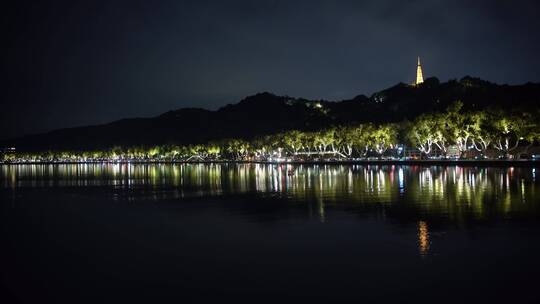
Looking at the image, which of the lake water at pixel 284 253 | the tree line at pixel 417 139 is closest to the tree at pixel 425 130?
the tree line at pixel 417 139

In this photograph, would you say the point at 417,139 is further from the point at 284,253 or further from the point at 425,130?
the point at 284,253

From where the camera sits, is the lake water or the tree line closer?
the lake water

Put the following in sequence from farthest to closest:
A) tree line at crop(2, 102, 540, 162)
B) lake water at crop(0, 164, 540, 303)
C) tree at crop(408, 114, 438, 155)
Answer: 1. tree at crop(408, 114, 438, 155)
2. tree line at crop(2, 102, 540, 162)
3. lake water at crop(0, 164, 540, 303)

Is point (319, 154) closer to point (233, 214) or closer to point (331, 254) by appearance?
point (233, 214)

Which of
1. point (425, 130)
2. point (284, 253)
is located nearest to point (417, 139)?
point (425, 130)

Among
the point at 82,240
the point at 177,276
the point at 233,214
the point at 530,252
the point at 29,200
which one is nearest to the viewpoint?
the point at 177,276

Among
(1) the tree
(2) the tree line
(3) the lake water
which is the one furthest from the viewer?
(1) the tree

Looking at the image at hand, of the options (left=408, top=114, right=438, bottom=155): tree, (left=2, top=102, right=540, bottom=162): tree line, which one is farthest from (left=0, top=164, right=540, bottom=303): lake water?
(left=408, top=114, right=438, bottom=155): tree

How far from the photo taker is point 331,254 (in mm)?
13898

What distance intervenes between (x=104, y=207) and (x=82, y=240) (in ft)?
36.4

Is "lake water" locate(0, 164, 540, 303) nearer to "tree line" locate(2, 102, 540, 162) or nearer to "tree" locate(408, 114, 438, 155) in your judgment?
"tree line" locate(2, 102, 540, 162)

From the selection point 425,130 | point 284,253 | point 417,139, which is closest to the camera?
point 284,253

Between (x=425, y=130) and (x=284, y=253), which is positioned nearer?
(x=284, y=253)

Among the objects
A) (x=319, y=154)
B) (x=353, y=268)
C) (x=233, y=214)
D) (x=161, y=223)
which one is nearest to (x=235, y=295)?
(x=353, y=268)
